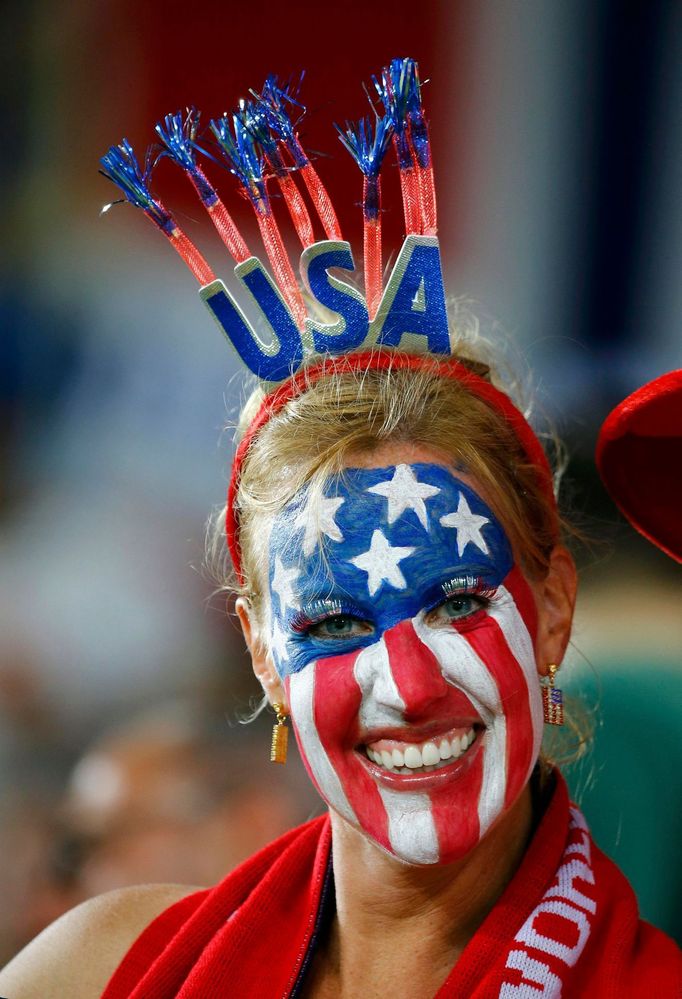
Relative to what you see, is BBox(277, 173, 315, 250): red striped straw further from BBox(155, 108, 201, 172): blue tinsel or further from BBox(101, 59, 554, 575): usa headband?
BBox(155, 108, 201, 172): blue tinsel

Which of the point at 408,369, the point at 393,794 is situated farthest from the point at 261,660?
the point at 408,369

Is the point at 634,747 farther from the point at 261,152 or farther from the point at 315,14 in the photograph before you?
the point at 315,14

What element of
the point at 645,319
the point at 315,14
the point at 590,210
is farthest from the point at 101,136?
the point at 645,319

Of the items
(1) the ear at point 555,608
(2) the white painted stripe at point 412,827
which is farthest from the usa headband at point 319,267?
(2) the white painted stripe at point 412,827

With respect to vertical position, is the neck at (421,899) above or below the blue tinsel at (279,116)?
below

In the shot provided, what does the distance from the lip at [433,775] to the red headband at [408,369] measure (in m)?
0.38

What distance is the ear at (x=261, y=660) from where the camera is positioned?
1632mm

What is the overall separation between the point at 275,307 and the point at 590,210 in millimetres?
1102

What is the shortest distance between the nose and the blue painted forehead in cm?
4

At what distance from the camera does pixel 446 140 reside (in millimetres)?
2678

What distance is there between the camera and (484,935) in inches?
56.4

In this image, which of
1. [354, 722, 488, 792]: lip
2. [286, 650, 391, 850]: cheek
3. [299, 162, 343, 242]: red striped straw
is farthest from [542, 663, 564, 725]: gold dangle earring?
[299, 162, 343, 242]: red striped straw

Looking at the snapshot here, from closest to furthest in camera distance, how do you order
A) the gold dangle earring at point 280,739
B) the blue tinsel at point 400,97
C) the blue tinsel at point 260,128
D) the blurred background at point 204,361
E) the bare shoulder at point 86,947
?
the blue tinsel at point 400,97, the blue tinsel at point 260,128, the gold dangle earring at point 280,739, the bare shoulder at point 86,947, the blurred background at point 204,361

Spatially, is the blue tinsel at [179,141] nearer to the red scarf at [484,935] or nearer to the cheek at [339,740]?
the cheek at [339,740]
